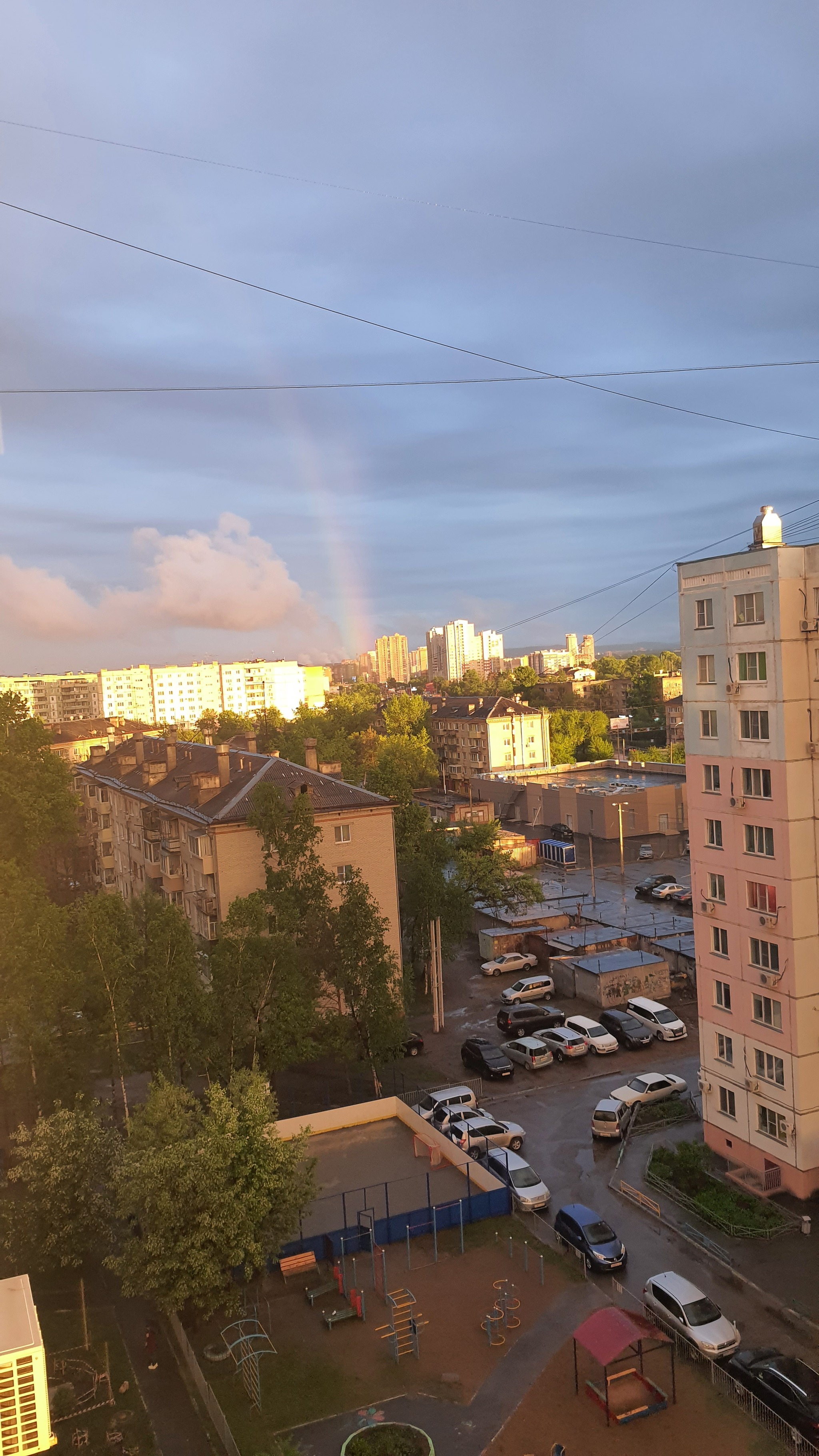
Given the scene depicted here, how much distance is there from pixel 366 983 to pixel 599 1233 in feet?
25.3

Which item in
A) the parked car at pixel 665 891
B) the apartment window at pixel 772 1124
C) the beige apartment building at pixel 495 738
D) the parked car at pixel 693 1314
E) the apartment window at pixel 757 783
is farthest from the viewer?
the beige apartment building at pixel 495 738

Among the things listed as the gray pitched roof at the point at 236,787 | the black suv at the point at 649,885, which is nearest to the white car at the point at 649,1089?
the gray pitched roof at the point at 236,787

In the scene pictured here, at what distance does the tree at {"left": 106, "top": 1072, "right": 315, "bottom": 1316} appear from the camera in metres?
12.9

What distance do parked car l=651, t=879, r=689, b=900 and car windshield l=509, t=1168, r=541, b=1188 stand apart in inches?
905

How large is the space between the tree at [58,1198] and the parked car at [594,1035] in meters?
13.0

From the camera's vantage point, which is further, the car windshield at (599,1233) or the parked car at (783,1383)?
the car windshield at (599,1233)

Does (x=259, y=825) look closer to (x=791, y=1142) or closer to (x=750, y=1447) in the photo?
(x=791, y=1142)

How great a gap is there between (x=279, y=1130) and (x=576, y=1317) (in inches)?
296

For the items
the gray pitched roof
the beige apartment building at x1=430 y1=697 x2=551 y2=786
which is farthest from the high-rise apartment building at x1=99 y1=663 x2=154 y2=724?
the gray pitched roof

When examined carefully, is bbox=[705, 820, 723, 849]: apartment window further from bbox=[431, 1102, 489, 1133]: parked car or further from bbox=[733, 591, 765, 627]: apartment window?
bbox=[431, 1102, 489, 1133]: parked car

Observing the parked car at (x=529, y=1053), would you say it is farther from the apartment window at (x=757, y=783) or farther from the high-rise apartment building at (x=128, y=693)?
the high-rise apartment building at (x=128, y=693)

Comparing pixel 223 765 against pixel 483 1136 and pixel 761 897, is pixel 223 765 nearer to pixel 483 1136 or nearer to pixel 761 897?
pixel 483 1136

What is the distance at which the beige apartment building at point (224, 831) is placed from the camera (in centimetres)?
2520

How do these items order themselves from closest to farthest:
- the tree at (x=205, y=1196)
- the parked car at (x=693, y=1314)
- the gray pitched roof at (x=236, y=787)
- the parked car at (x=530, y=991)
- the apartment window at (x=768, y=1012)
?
the parked car at (x=693, y=1314) → the tree at (x=205, y=1196) → the apartment window at (x=768, y=1012) → the gray pitched roof at (x=236, y=787) → the parked car at (x=530, y=991)
